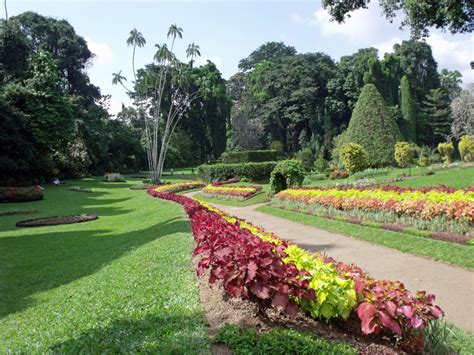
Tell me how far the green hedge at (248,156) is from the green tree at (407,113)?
68.3ft

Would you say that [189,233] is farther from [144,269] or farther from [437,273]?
[437,273]

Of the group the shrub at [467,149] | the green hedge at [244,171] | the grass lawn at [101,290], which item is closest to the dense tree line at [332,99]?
the green hedge at [244,171]

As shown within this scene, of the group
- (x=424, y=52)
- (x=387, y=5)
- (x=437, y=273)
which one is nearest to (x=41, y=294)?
(x=437, y=273)

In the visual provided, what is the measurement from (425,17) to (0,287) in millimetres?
14310

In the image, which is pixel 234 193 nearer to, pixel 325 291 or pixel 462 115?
pixel 325 291

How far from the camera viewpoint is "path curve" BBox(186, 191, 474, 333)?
4.60 meters

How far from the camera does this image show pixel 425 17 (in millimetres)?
13328

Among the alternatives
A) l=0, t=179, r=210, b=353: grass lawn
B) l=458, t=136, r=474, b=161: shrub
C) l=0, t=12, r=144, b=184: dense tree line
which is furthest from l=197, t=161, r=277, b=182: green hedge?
l=0, t=179, r=210, b=353: grass lawn

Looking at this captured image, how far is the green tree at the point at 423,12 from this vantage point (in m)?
12.4

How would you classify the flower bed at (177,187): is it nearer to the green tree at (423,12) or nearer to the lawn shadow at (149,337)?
the green tree at (423,12)

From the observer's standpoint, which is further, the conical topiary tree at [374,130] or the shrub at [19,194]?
the conical topiary tree at [374,130]

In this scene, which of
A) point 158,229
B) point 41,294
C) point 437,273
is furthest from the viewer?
point 158,229

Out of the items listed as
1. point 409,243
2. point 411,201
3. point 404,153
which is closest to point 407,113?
point 404,153

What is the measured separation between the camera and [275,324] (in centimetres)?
370
